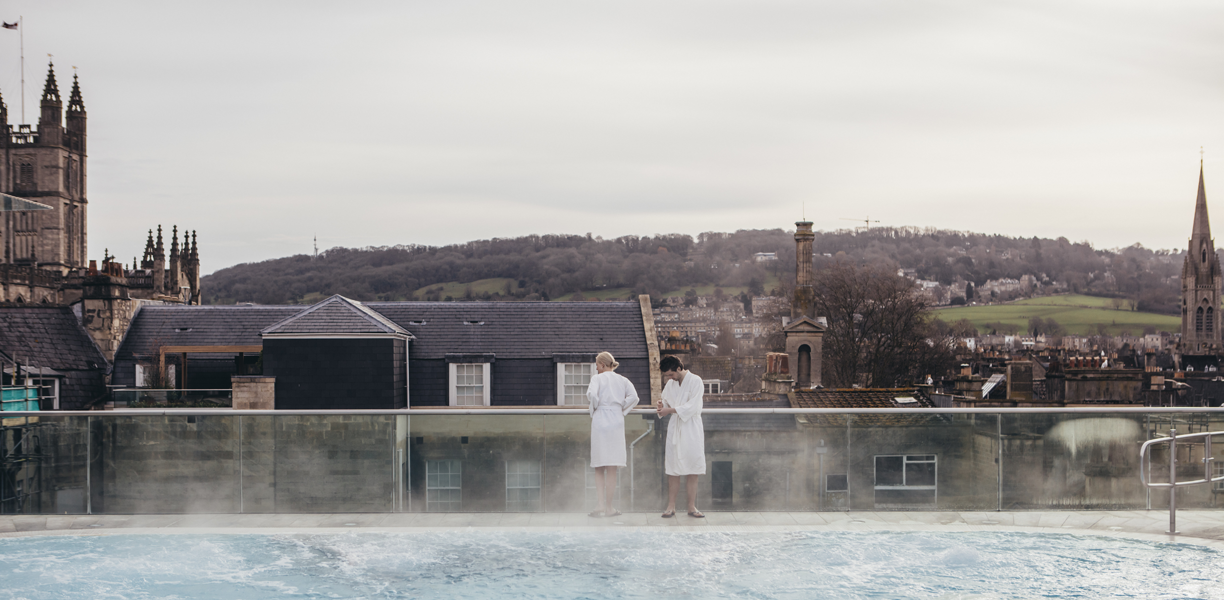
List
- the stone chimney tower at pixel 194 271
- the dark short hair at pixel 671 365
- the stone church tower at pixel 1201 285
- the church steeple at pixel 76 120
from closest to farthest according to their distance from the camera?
the dark short hair at pixel 671 365 < the stone chimney tower at pixel 194 271 < the church steeple at pixel 76 120 < the stone church tower at pixel 1201 285

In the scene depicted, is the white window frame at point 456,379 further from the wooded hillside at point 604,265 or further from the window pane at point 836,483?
the wooded hillside at point 604,265

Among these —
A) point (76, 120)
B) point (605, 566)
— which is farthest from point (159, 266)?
point (605, 566)

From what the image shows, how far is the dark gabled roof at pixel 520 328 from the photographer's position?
31344 mm

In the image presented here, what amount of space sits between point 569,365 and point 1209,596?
25.2 meters

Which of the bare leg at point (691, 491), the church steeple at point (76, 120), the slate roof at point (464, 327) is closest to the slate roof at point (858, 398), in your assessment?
the slate roof at point (464, 327)

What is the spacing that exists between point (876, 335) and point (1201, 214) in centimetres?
10002

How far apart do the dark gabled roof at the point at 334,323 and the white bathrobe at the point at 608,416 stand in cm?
2165

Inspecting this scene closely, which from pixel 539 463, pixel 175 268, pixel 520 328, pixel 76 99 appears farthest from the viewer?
pixel 76 99

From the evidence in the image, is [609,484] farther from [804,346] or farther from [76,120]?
[76,120]

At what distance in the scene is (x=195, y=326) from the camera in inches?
1287

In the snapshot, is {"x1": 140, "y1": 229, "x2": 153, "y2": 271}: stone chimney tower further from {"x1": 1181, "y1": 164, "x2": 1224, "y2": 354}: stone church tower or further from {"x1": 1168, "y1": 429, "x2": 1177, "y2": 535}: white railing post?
{"x1": 1181, "y1": 164, "x2": 1224, "y2": 354}: stone church tower

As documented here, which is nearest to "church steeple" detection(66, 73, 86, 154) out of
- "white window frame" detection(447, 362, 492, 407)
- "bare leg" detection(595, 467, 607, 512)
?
"white window frame" detection(447, 362, 492, 407)

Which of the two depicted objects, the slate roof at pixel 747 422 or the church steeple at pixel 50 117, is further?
the church steeple at pixel 50 117

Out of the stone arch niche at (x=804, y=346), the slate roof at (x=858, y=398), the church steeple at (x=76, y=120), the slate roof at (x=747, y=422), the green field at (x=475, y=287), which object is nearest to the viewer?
the slate roof at (x=747, y=422)
